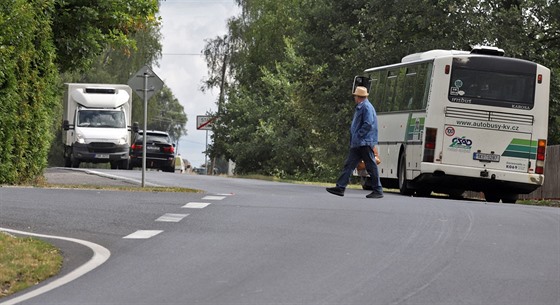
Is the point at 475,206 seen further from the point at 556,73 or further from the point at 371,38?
the point at 371,38

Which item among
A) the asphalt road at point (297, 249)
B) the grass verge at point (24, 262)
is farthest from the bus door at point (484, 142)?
the grass verge at point (24, 262)

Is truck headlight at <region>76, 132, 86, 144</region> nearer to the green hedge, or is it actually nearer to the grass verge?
the green hedge

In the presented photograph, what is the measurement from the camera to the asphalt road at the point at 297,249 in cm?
1157

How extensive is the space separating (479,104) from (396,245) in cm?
1507

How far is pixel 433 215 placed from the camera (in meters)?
19.9

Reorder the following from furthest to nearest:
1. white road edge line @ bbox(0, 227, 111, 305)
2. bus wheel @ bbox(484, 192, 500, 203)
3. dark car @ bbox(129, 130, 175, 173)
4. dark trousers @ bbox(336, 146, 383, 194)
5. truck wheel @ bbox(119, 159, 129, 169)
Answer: dark car @ bbox(129, 130, 175, 173) < truck wheel @ bbox(119, 159, 129, 169) < bus wheel @ bbox(484, 192, 500, 203) < dark trousers @ bbox(336, 146, 383, 194) < white road edge line @ bbox(0, 227, 111, 305)

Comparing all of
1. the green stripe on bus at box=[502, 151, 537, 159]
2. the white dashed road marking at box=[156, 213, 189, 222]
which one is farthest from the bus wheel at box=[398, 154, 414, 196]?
the white dashed road marking at box=[156, 213, 189, 222]

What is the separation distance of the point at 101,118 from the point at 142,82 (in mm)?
20349

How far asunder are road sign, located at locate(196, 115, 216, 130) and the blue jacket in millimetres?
58425

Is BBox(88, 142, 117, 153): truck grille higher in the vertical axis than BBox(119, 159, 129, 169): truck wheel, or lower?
higher

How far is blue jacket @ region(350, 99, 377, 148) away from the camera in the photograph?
22.4 metres

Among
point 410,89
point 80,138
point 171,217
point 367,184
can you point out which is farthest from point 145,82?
point 80,138

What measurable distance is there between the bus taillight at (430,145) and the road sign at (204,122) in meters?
52.1

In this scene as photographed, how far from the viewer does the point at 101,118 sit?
49562 mm
